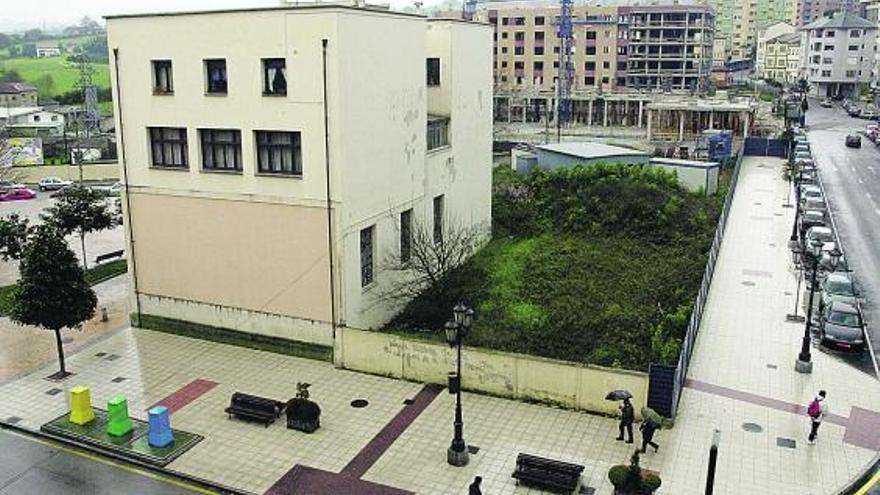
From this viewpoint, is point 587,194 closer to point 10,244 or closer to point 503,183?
point 503,183

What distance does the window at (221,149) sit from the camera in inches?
1025

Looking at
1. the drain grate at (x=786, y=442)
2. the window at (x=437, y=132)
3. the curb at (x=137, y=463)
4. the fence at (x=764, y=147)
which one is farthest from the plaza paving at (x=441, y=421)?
the fence at (x=764, y=147)

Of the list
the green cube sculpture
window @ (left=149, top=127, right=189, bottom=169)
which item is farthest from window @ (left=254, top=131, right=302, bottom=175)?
the green cube sculpture

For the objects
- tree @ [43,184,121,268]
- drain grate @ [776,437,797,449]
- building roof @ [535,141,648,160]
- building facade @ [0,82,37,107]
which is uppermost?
building facade @ [0,82,37,107]

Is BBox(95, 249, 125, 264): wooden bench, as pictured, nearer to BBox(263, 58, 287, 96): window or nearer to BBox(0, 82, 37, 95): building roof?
BBox(263, 58, 287, 96): window

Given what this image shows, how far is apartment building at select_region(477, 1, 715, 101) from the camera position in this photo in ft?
415

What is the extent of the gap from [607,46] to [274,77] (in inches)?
4364

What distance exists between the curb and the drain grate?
12827mm

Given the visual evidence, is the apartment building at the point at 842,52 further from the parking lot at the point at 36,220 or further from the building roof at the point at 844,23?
the parking lot at the point at 36,220

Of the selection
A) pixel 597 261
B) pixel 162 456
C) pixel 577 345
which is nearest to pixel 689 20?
pixel 597 261

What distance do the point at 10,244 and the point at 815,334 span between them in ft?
104

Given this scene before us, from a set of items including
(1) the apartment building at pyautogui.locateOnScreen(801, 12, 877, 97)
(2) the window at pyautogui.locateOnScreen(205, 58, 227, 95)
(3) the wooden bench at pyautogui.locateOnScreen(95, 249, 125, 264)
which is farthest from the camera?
(1) the apartment building at pyautogui.locateOnScreen(801, 12, 877, 97)

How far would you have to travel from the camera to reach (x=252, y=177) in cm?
2559

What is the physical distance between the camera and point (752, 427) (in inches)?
800
